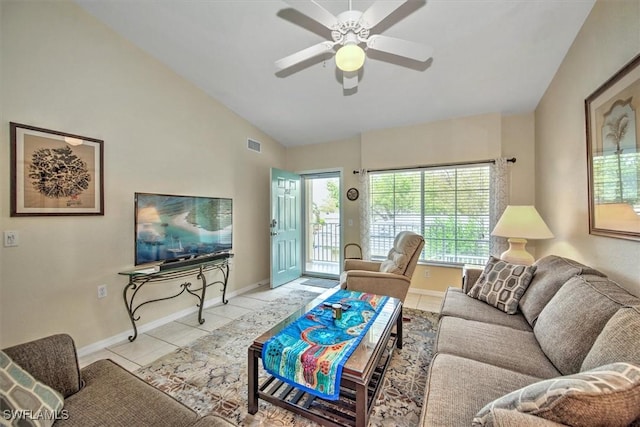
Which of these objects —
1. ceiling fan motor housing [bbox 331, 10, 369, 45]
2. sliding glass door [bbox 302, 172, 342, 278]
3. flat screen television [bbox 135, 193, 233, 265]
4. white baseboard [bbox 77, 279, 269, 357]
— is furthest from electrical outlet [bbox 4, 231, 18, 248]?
sliding glass door [bbox 302, 172, 342, 278]

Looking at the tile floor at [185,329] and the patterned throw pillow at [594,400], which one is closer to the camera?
the patterned throw pillow at [594,400]

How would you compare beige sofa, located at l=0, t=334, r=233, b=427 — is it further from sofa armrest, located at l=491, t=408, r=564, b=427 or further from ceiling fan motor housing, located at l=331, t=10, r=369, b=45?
ceiling fan motor housing, located at l=331, t=10, r=369, b=45

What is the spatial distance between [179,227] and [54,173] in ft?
3.86

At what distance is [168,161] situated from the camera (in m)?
2.97

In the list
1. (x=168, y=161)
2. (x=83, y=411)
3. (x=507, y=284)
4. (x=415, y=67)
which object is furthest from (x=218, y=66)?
(x=507, y=284)

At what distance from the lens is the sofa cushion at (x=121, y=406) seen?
3.31 feet

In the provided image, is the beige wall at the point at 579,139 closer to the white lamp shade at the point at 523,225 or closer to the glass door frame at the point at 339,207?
the white lamp shade at the point at 523,225

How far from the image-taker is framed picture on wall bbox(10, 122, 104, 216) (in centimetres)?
196

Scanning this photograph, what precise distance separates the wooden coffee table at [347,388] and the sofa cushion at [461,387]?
318 millimetres

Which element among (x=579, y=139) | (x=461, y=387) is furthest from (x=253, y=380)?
(x=579, y=139)

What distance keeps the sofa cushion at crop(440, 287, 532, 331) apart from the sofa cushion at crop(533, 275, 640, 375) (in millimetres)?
260

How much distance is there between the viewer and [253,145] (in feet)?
13.8

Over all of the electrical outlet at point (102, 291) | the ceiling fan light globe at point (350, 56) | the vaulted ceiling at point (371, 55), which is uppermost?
the vaulted ceiling at point (371, 55)

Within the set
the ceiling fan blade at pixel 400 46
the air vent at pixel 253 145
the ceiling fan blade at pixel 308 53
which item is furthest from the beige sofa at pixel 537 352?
the air vent at pixel 253 145
